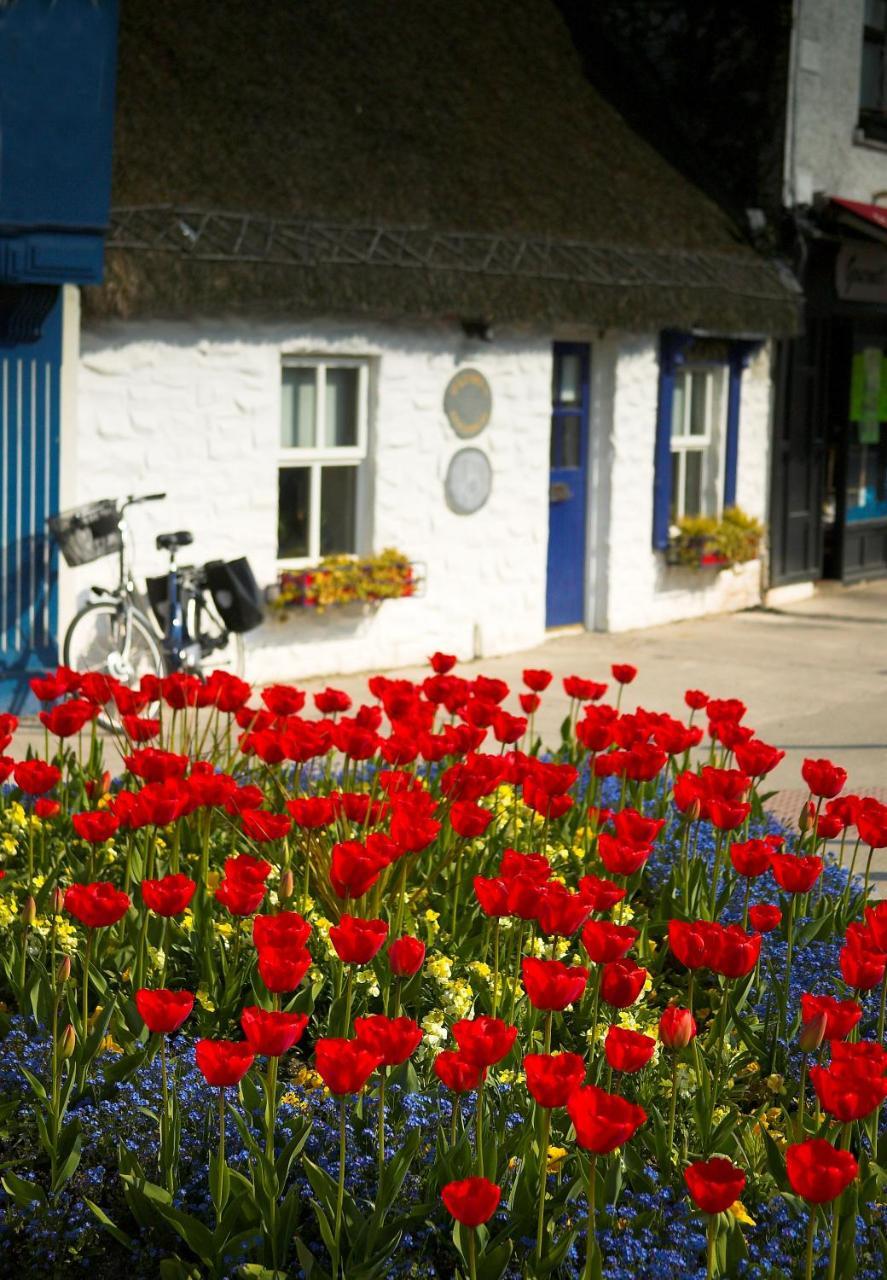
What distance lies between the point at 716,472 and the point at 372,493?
4289 millimetres

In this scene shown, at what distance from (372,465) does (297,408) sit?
0.64 meters

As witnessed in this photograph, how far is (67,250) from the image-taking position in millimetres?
8945

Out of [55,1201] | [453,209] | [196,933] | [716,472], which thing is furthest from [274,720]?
[716,472]

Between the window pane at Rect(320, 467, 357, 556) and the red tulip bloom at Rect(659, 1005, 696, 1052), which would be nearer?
the red tulip bloom at Rect(659, 1005, 696, 1052)

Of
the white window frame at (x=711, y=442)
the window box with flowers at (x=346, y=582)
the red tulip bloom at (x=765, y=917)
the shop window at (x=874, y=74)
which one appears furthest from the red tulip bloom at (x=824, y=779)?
the shop window at (x=874, y=74)

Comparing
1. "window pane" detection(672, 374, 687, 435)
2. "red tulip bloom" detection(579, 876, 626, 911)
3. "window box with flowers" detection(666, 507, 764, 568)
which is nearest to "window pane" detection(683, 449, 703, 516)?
"window box with flowers" detection(666, 507, 764, 568)

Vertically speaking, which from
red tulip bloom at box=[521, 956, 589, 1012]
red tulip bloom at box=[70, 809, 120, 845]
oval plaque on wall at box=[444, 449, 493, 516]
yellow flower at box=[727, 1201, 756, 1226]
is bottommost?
yellow flower at box=[727, 1201, 756, 1226]

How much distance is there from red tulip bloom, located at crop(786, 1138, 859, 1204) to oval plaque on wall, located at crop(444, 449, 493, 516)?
31.1 ft

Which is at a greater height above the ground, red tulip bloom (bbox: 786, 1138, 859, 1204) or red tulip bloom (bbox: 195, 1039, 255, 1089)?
red tulip bloom (bbox: 195, 1039, 255, 1089)

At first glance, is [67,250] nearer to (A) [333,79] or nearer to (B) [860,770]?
(A) [333,79]

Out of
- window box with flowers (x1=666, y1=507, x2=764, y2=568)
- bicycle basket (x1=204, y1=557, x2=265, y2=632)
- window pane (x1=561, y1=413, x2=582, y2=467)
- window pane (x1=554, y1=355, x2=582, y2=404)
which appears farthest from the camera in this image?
window box with flowers (x1=666, y1=507, x2=764, y2=568)

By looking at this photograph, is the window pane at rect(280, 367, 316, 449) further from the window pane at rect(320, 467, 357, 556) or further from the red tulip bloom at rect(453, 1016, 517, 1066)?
the red tulip bloom at rect(453, 1016, 517, 1066)

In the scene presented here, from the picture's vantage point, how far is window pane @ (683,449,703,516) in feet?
48.2

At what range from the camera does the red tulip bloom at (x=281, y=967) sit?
3.06 meters
